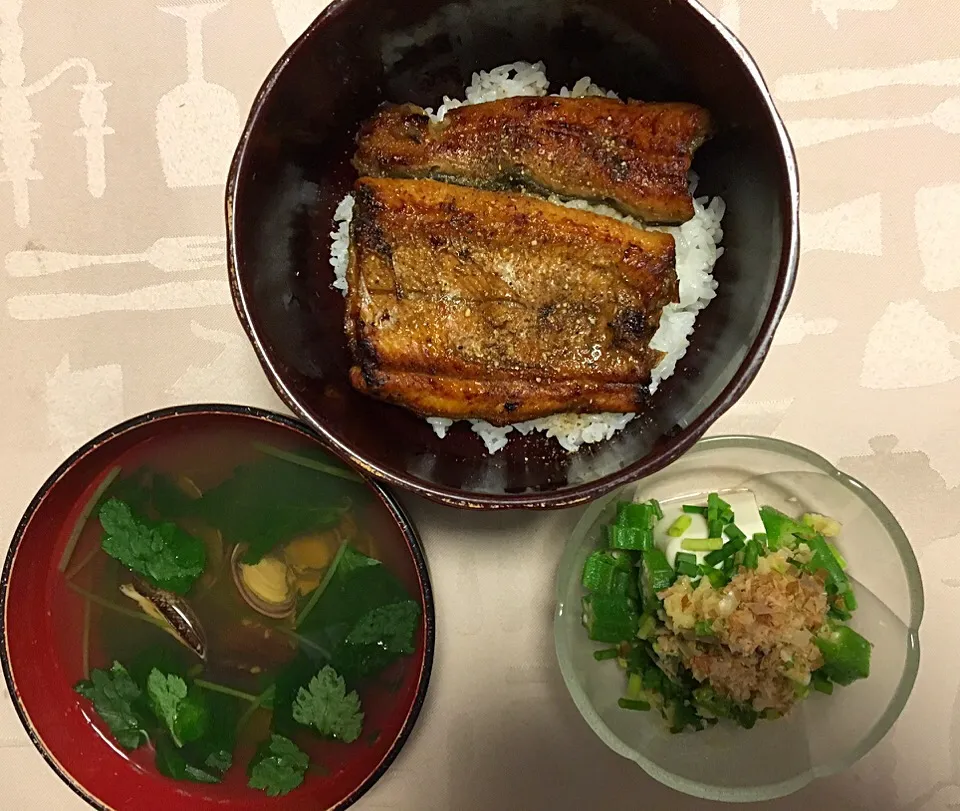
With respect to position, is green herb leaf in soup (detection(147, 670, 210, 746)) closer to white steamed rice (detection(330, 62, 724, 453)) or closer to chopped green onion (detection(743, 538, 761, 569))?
white steamed rice (detection(330, 62, 724, 453))

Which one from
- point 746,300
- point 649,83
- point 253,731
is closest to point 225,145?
point 649,83

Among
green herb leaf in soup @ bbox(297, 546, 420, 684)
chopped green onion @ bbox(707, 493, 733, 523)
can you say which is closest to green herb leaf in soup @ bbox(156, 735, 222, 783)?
green herb leaf in soup @ bbox(297, 546, 420, 684)

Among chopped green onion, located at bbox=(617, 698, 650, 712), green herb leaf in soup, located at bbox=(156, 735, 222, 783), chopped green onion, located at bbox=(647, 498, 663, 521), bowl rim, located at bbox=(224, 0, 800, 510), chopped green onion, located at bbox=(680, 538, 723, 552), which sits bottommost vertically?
green herb leaf in soup, located at bbox=(156, 735, 222, 783)

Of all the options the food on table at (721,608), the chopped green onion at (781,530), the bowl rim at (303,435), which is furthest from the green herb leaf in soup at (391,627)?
the chopped green onion at (781,530)

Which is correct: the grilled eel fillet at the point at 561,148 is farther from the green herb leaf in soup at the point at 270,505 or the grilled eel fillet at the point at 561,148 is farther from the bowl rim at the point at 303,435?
the green herb leaf in soup at the point at 270,505

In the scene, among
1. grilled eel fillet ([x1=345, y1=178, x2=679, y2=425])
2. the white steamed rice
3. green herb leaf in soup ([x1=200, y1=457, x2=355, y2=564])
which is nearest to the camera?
grilled eel fillet ([x1=345, y1=178, x2=679, y2=425])
